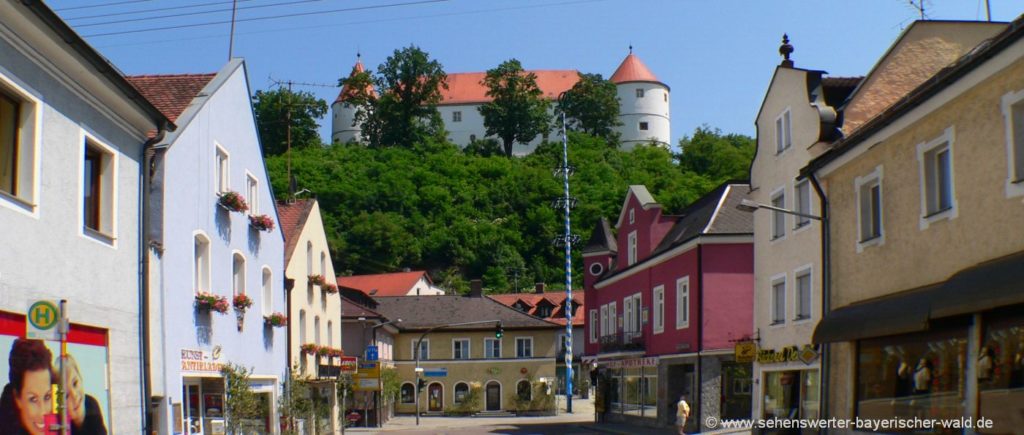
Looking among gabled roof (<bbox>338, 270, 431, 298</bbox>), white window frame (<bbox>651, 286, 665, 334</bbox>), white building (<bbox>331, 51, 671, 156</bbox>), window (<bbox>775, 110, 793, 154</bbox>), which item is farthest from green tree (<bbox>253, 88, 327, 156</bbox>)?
window (<bbox>775, 110, 793, 154</bbox>)

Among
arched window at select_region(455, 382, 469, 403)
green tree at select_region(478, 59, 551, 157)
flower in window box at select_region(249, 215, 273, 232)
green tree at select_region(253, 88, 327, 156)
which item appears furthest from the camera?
green tree at select_region(478, 59, 551, 157)

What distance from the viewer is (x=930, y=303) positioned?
1631cm

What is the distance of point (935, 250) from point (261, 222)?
1449 centimetres

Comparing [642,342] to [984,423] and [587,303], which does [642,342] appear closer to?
[587,303]

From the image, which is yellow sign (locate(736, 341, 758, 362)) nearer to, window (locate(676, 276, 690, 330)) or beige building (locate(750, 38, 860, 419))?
beige building (locate(750, 38, 860, 419))

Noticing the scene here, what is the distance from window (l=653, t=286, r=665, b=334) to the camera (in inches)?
1577

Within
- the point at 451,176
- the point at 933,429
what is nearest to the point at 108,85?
the point at 933,429

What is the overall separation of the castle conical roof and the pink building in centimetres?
9454

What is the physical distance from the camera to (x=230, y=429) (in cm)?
2236

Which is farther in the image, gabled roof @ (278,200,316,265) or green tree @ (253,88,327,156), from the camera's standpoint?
green tree @ (253,88,327,156)

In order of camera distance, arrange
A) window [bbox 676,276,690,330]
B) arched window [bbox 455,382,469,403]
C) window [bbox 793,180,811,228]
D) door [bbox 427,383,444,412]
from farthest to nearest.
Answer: door [bbox 427,383,444,412]
arched window [bbox 455,382,469,403]
window [bbox 676,276,690,330]
window [bbox 793,180,811,228]

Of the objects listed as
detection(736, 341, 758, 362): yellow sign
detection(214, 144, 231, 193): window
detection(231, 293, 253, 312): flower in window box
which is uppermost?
detection(214, 144, 231, 193): window

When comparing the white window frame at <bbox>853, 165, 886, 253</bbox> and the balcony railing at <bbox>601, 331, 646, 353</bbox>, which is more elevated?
the white window frame at <bbox>853, 165, 886, 253</bbox>
